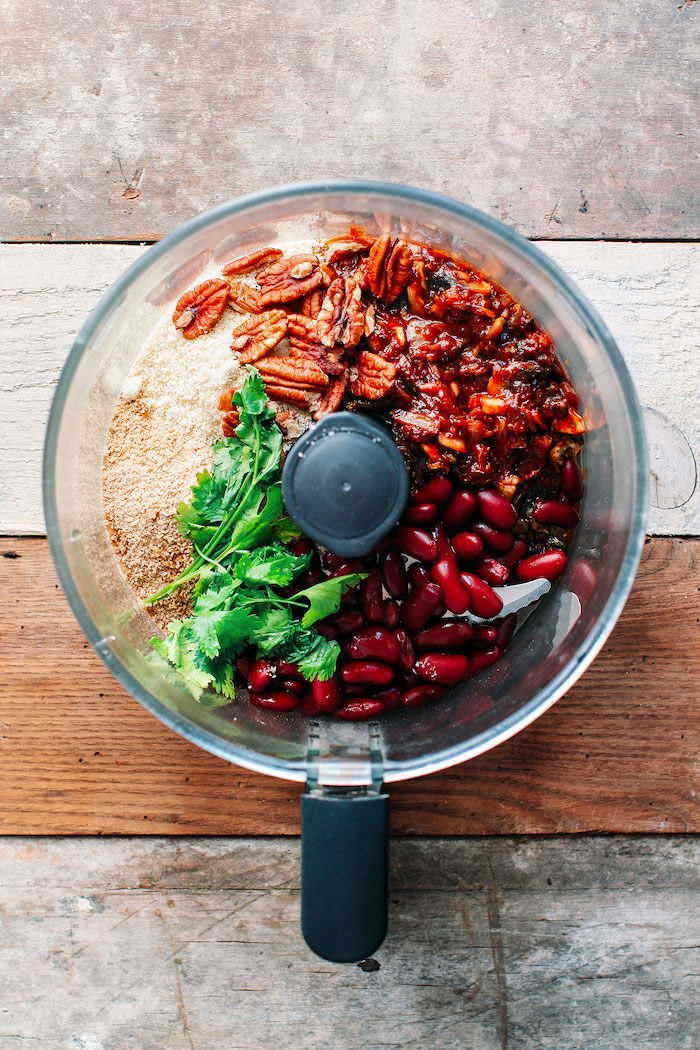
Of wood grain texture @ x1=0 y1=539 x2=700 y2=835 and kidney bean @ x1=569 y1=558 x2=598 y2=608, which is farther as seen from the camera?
wood grain texture @ x1=0 y1=539 x2=700 y2=835

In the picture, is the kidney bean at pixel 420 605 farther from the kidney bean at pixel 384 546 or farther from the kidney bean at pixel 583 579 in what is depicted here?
the kidney bean at pixel 583 579

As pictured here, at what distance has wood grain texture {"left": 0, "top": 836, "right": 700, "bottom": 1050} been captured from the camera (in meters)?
1.06

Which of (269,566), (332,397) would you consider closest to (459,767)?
(269,566)

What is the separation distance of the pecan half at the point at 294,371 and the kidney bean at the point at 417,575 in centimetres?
24

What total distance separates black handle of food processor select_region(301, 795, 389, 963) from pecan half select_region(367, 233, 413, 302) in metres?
0.56

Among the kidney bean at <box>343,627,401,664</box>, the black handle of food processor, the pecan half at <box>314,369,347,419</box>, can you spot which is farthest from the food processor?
the pecan half at <box>314,369,347,419</box>

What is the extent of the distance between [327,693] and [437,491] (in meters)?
0.26

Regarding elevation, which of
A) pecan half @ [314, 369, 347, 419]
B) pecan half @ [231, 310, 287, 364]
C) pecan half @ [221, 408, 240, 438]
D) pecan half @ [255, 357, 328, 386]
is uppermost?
pecan half @ [231, 310, 287, 364]

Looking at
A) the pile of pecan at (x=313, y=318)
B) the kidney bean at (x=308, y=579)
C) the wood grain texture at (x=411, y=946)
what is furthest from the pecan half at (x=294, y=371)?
the wood grain texture at (x=411, y=946)

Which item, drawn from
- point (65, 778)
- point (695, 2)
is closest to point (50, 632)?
point (65, 778)

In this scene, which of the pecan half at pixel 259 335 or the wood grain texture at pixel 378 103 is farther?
the wood grain texture at pixel 378 103

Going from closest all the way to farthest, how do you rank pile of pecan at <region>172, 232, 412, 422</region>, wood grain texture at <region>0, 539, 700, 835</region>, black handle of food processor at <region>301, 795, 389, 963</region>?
1. black handle of food processor at <region>301, 795, 389, 963</region>
2. pile of pecan at <region>172, 232, 412, 422</region>
3. wood grain texture at <region>0, 539, 700, 835</region>

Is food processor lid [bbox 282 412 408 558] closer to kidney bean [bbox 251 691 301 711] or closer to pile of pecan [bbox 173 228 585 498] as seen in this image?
pile of pecan [bbox 173 228 585 498]

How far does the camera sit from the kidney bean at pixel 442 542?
86 centimetres
